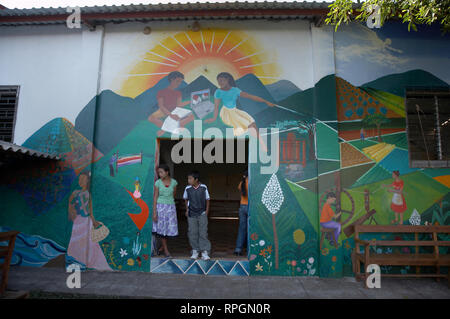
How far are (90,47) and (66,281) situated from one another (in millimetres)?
4981

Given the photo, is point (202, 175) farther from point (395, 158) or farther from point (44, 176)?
point (395, 158)

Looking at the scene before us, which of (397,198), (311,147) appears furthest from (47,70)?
(397,198)

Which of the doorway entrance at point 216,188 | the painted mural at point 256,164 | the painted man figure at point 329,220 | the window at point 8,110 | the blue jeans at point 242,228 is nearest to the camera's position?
the painted man figure at point 329,220

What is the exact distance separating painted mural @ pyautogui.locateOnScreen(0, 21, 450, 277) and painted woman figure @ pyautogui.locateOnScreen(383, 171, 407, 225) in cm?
2

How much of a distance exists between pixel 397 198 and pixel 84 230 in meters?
6.53

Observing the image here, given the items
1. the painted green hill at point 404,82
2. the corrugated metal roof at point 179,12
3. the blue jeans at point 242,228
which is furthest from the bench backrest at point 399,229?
the corrugated metal roof at point 179,12

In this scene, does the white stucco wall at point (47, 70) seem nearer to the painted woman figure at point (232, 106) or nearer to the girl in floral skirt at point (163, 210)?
the girl in floral skirt at point (163, 210)

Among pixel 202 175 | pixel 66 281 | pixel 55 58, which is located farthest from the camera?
pixel 202 175

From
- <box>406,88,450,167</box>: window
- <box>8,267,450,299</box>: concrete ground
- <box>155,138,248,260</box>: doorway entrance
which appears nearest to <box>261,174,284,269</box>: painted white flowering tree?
<box>8,267,450,299</box>: concrete ground

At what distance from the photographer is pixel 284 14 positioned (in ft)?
18.5

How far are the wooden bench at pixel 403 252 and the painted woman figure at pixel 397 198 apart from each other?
0.91ft

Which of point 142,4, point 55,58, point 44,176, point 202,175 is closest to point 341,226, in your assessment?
point 142,4

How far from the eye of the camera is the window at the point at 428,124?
5.87 metres

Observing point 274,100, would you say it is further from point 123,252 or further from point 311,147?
point 123,252
